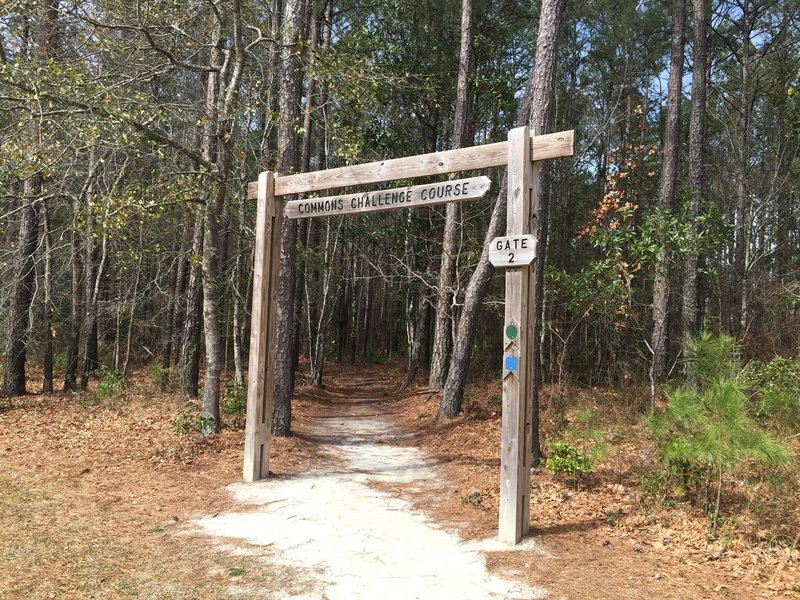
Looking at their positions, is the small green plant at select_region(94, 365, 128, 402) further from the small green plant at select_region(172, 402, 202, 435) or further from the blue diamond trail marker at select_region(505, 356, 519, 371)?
the blue diamond trail marker at select_region(505, 356, 519, 371)

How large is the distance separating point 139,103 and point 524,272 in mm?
5463

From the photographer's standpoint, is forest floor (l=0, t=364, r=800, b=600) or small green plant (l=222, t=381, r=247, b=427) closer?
forest floor (l=0, t=364, r=800, b=600)

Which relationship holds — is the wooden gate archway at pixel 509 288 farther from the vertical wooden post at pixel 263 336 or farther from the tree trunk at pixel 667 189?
the tree trunk at pixel 667 189

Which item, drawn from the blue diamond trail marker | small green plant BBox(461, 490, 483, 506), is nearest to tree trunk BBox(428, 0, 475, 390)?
small green plant BBox(461, 490, 483, 506)

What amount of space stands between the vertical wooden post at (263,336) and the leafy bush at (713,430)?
13.9 ft

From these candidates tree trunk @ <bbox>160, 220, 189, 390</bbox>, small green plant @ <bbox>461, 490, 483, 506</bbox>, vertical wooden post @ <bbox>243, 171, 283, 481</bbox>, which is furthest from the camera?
tree trunk @ <bbox>160, 220, 189, 390</bbox>

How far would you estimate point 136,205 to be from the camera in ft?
22.5

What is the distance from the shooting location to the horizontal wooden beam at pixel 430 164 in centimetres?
477

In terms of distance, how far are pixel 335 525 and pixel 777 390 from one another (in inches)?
273

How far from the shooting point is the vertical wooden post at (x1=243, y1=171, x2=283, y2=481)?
6469 mm

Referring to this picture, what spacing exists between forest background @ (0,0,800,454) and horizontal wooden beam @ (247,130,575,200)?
1.53m

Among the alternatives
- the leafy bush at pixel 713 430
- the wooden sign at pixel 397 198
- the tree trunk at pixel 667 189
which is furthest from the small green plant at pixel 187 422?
the tree trunk at pixel 667 189

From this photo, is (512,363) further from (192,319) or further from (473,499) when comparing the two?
(192,319)

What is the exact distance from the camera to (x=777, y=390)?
817 centimetres
